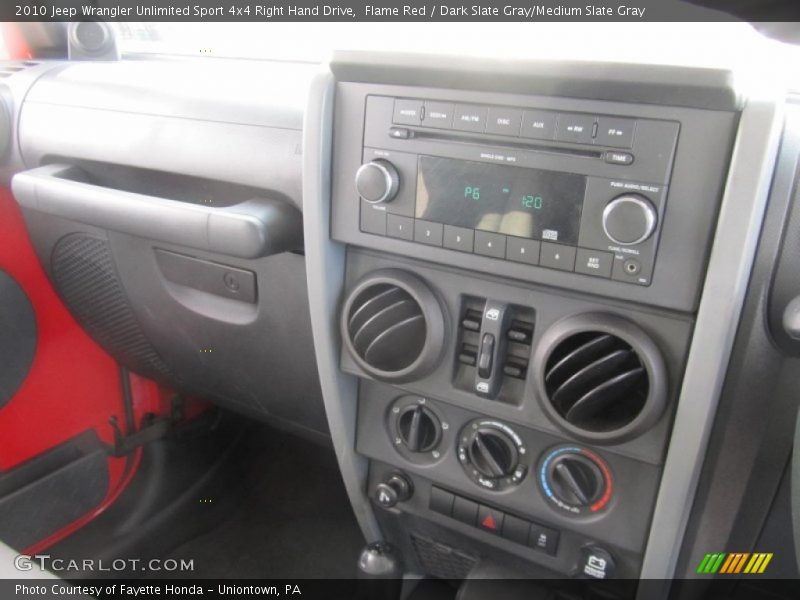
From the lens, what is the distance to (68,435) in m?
1.36

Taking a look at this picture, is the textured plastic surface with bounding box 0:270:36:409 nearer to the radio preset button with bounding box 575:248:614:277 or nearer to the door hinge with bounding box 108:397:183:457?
the door hinge with bounding box 108:397:183:457

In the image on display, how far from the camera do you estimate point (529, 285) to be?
2.19 ft

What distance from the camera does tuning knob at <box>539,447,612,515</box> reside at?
0.71 metres

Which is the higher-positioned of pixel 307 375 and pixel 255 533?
pixel 307 375

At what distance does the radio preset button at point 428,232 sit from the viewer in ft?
2.24

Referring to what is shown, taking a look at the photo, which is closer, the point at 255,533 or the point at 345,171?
the point at 345,171

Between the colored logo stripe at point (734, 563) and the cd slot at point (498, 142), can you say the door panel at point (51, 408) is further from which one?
the colored logo stripe at point (734, 563)

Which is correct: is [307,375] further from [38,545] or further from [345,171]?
[38,545]

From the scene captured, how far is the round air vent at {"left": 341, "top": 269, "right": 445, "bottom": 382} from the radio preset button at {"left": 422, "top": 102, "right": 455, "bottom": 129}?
6.4 inches

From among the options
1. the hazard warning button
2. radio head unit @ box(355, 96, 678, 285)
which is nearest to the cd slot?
radio head unit @ box(355, 96, 678, 285)

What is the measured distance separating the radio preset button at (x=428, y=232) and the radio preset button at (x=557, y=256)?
106 mm

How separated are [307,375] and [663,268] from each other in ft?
1.81

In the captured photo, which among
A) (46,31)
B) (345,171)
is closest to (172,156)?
(345,171)

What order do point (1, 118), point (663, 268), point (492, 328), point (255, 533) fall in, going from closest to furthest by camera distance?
1. point (663, 268)
2. point (492, 328)
3. point (1, 118)
4. point (255, 533)
